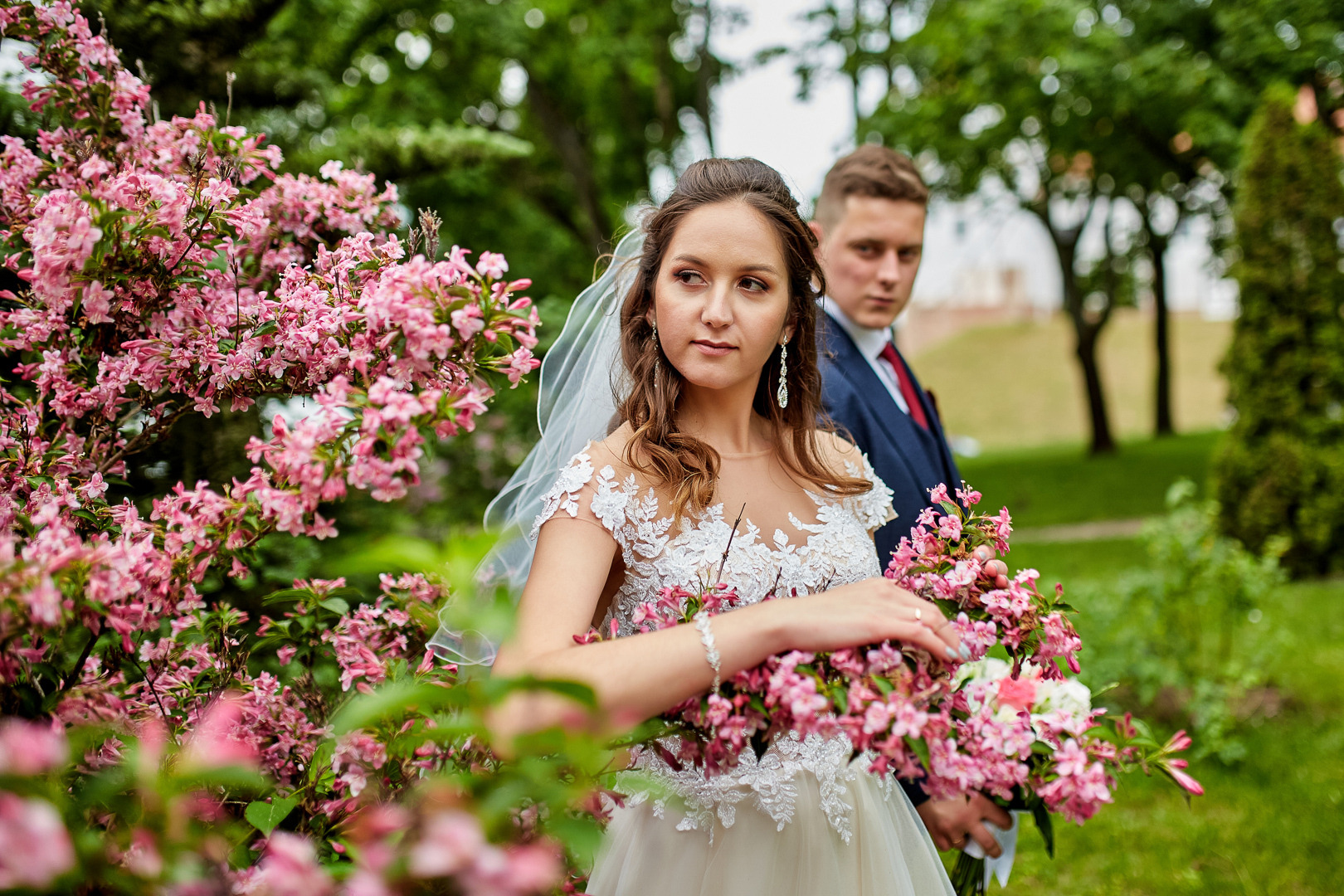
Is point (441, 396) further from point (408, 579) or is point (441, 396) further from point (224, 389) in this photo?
point (408, 579)

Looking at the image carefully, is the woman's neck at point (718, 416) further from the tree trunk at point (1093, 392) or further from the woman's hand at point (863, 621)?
the tree trunk at point (1093, 392)

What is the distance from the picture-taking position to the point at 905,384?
128 inches

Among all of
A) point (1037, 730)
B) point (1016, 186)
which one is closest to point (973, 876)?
point (1037, 730)

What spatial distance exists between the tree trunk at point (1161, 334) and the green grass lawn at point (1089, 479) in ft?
1.88

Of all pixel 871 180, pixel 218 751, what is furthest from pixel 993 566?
pixel 871 180

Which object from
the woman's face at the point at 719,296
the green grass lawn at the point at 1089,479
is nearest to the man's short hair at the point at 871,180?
the woman's face at the point at 719,296

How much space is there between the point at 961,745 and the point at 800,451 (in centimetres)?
100

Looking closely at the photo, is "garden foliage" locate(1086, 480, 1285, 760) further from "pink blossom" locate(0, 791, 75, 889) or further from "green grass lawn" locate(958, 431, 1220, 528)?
"green grass lawn" locate(958, 431, 1220, 528)

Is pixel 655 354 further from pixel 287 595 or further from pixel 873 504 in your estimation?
pixel 287 595

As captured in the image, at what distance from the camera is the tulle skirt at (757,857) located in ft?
6.30

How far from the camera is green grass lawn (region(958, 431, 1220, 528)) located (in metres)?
13.4

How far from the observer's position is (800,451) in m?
2.26

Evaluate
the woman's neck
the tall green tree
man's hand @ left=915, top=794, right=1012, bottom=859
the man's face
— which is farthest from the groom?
the tall green tree

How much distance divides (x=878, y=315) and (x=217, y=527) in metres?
2.34
